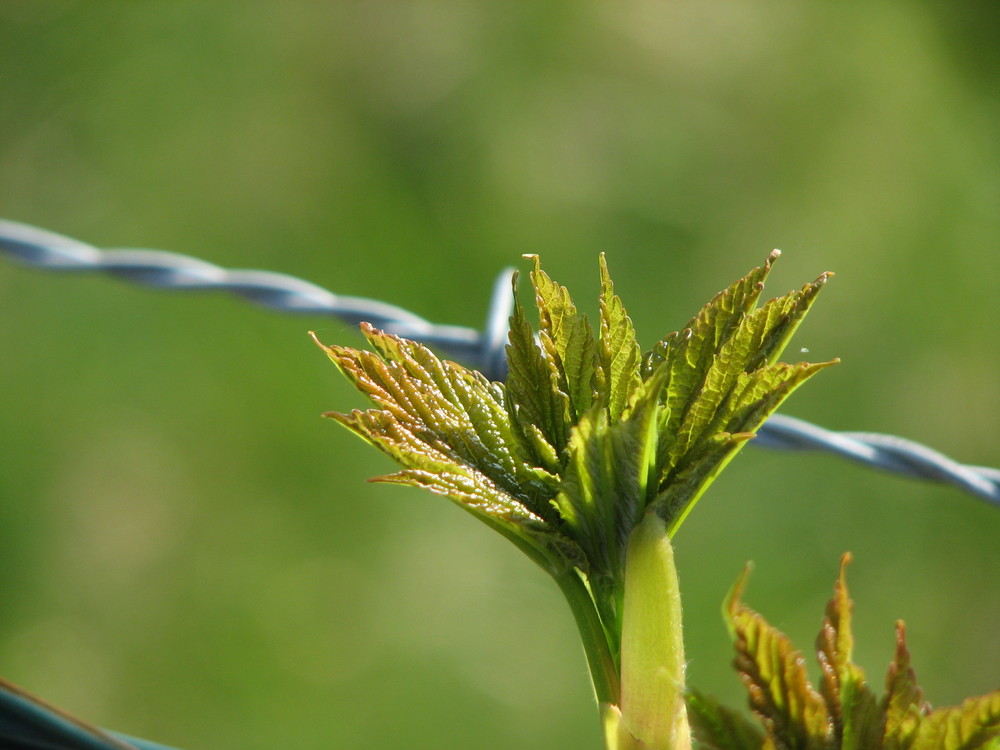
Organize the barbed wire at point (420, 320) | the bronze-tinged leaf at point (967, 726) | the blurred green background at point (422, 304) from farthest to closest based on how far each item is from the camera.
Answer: the blurred green background at point (422, 304), the barbed wire at point (420, 320), the bronze-tinged leaf at point (967, 726)

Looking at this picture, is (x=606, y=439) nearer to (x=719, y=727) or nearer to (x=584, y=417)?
(x=584, y=417)

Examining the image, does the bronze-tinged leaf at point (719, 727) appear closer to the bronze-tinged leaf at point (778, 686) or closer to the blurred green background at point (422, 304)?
the bronze-tinged leaf at point (778, 686)

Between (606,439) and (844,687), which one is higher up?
(606,439)

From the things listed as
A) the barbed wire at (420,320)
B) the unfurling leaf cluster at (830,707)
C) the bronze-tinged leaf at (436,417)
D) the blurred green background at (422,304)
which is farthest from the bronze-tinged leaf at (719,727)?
the blurred green background at (422,304)

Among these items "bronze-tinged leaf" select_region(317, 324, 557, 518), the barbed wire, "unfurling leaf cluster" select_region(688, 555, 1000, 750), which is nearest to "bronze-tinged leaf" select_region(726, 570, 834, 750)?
"unfurling leaf cluster" select_region(688, 555, 1000, 750)

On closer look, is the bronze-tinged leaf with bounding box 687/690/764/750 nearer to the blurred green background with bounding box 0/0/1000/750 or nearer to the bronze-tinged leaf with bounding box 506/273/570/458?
the bronze-tinged leaf with bounding box 506/273/570/458

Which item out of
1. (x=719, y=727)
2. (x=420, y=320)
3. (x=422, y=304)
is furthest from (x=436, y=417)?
(x=422, y=304)
